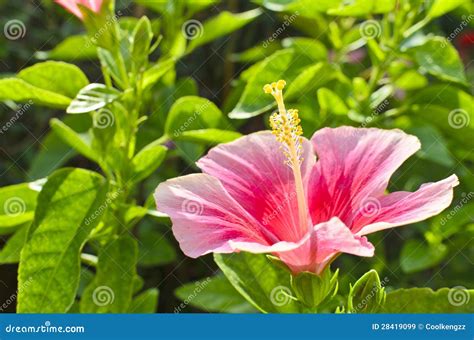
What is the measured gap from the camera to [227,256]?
1210 mm

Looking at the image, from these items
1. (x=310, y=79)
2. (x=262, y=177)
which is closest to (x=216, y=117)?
(x=310, y=79)

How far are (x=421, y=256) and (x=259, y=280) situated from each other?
0.50m

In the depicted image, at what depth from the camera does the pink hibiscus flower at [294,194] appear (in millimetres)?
1007

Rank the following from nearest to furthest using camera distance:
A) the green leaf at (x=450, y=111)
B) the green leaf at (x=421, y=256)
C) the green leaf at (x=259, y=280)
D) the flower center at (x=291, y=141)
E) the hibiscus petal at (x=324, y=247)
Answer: the hibiscus petal at (x=324, y=247)
the flower center at (x=291, y=141)
the green leaf at (x=259, y=280)
the green leaf at (x=450, y=111)
the green leaf at (x=421, y=256)

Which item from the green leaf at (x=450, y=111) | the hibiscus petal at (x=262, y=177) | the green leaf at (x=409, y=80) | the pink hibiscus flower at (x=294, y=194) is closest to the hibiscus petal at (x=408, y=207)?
the pink hibiscus flower at (x=294, y=194)

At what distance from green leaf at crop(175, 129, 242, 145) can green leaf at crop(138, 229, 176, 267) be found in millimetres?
382

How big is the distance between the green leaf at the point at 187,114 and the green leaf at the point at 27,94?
0.18 m

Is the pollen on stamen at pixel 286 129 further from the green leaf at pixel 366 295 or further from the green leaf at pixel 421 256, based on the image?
the green leaf at pixel 421 256

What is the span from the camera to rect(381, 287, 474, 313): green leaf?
1.13 m

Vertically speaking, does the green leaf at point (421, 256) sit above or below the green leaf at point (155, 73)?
below

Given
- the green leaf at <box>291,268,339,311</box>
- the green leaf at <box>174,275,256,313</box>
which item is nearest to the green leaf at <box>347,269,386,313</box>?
the green leaf at <box>291,268,339,311</box>

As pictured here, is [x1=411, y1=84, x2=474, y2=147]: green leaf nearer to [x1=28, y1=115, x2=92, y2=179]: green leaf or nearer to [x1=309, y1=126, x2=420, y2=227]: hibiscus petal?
[x1=309, y1=126, x2=420, y2=227]: hibiscus petal

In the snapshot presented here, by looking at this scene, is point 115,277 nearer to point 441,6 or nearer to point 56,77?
point 56,77

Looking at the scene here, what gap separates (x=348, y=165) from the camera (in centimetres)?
113
